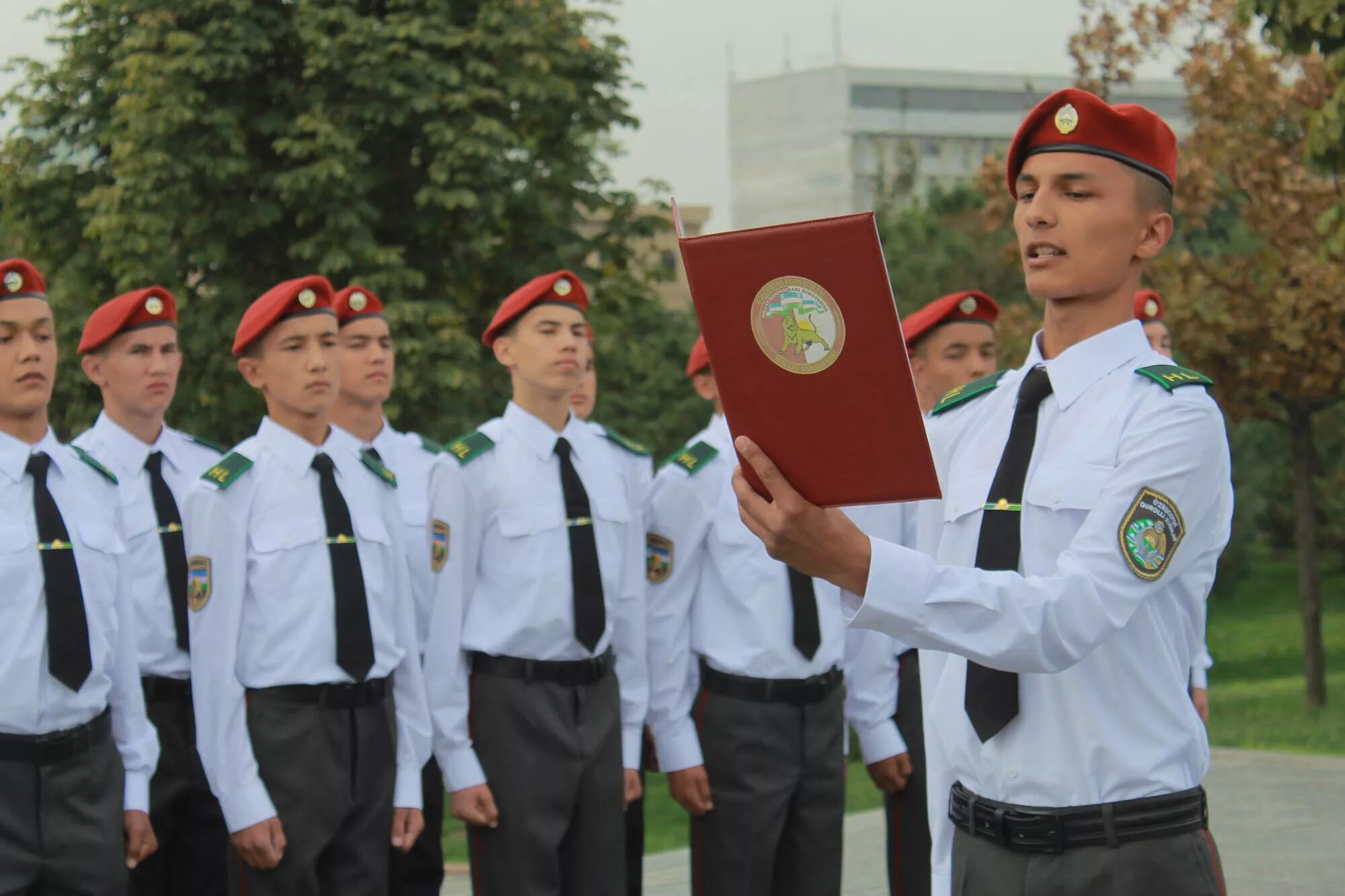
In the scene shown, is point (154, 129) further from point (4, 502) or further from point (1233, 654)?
point (1233, 654)

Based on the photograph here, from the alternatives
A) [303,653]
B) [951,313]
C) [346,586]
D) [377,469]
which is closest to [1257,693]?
[951,313]

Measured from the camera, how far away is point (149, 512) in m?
6.25

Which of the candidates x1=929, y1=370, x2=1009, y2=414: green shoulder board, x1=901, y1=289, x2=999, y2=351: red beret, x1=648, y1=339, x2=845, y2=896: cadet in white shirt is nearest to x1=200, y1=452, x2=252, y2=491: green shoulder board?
x1=648, y1=339, x2=845, y2=896: cadet in white shirt

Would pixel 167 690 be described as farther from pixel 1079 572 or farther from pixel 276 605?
pixel 1079 572

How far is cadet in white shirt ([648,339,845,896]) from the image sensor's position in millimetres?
5898

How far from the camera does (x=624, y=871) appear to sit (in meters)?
5.75

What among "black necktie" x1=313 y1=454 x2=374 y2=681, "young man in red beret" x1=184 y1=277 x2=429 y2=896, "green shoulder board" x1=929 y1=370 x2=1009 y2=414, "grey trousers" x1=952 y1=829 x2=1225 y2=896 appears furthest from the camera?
"black necktie" x1=313 y1=454 x2=374 y2=681

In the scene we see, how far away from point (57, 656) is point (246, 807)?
0.75 metres

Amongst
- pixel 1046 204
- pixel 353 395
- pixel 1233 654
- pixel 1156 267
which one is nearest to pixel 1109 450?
pixel 1046 204

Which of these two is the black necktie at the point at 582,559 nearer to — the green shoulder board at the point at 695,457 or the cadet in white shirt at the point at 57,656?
the green shoulder board at the point at 695,457

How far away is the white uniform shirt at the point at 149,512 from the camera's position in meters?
5.98

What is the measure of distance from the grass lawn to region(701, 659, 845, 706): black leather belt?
4016mm

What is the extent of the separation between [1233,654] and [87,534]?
→ 20325 mm

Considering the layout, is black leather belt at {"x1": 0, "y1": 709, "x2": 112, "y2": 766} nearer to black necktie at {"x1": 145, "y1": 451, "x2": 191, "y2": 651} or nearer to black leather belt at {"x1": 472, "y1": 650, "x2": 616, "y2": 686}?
black necktie at {"x1": 145, "y1": 451, "x2": 191, "y2": 651}
